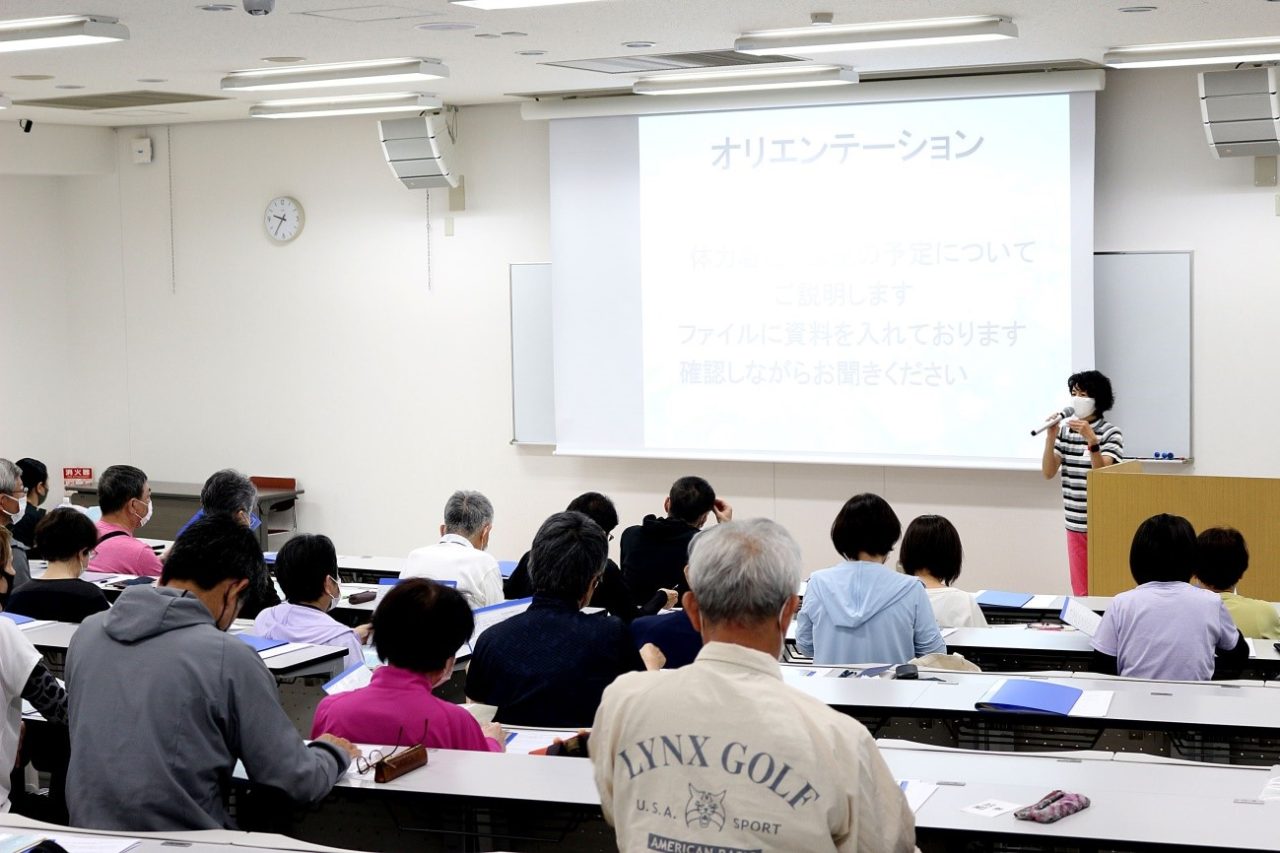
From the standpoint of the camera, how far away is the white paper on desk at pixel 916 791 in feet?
9.29

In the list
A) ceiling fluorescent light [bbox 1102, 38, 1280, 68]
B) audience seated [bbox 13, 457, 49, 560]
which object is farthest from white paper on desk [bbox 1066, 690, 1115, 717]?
audience seated [bbox 13, 457, 49, 560]

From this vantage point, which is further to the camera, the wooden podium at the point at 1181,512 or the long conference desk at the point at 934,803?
the wooden podium at the point at 1181,512

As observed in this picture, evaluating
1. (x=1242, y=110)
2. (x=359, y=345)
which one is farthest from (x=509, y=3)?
(x=359, y=345)

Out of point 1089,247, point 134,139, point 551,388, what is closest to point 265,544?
point 551,388

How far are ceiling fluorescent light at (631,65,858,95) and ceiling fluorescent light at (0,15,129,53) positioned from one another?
2.91 m

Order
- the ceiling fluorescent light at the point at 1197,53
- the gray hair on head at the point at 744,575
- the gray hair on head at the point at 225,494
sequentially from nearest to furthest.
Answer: the gray hair on head at the point at 744,575, the gray hair on head at the point at 225,494, the ceiling fluorescent light at the point at 1197,53

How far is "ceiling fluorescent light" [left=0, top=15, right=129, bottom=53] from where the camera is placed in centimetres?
580

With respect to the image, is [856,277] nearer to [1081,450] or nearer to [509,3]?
[1081,450]

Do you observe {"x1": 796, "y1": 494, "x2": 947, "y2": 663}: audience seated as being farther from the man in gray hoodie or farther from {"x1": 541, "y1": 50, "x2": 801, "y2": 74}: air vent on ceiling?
{"x1": 541, "y1": 50, "x2": 801, "y2": 74}: air vent on ceiling

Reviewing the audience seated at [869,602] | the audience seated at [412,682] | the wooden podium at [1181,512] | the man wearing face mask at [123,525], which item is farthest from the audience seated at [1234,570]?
the man wearing face mask at [123,525]

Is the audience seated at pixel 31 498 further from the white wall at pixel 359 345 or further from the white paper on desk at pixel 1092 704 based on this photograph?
the white paper on desk at pixel 1092 704

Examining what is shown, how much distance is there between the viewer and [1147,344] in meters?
7.67

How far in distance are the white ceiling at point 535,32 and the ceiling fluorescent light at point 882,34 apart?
0.25ft

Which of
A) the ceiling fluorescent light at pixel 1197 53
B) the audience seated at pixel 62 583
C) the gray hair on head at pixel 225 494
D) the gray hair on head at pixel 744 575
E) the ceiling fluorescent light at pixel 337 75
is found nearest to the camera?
the gray hair on head at pixel 744 575
